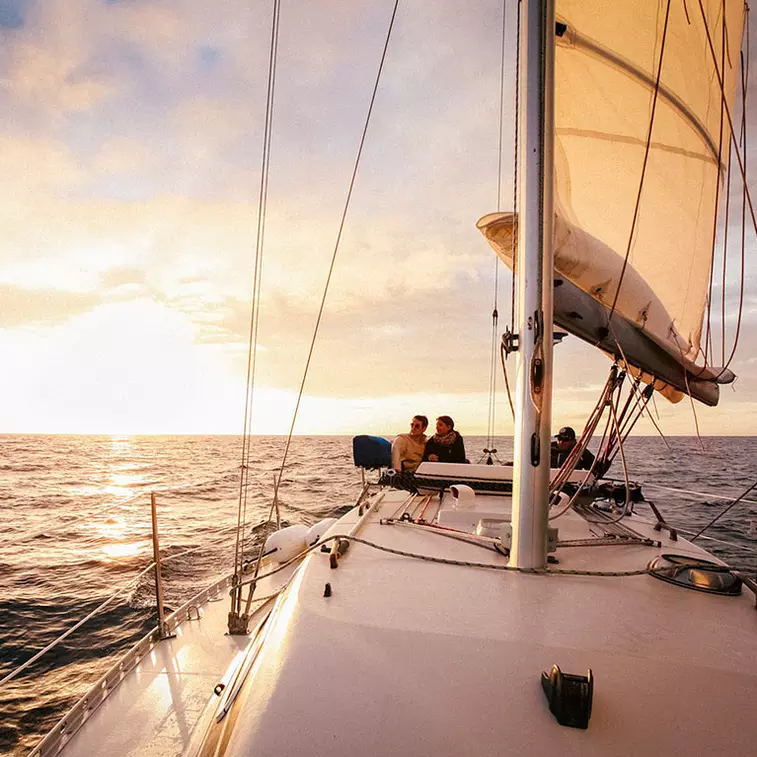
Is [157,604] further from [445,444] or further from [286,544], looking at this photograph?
[445,444]

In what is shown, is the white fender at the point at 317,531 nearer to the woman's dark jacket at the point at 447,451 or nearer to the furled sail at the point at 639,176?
the woman's dark jacket at the point at 447,451

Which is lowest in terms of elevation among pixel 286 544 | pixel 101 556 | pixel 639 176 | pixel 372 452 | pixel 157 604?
pixel 101 556

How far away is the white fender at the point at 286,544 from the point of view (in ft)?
18.2

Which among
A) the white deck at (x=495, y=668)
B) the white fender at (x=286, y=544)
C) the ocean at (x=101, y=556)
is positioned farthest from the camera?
the white fender at (x=286, y=544)

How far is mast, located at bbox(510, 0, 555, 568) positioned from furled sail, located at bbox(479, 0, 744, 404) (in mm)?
279

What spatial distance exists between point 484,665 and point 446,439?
182 inches

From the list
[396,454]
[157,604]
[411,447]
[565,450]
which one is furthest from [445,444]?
[157,604]

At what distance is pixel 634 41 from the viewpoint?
332 cm

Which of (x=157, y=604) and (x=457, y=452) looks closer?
(x=157, y=604)

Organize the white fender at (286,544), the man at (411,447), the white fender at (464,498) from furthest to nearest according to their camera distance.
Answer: the man at (411,447)
the white fender at (286,544)
the white fender at (464,498)

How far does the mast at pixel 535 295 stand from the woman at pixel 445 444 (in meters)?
3.76

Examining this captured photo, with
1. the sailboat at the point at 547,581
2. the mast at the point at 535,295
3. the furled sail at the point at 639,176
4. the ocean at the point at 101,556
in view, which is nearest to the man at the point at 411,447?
the sailboat at the point at 547,581

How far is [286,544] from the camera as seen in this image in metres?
5.59

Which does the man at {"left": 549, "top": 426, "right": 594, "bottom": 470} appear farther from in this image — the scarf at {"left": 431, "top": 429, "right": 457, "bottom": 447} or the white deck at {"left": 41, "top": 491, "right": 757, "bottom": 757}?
the white deck at {"left": 41, "top": 491, "right": 757, "bottom": 757}
